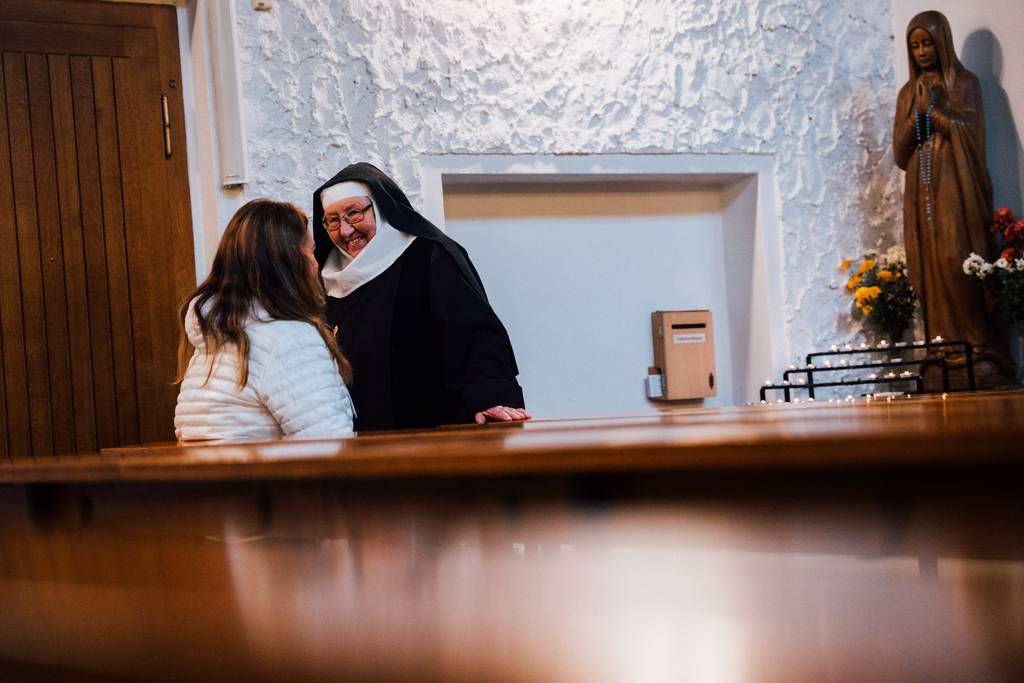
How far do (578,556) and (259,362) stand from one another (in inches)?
75.2

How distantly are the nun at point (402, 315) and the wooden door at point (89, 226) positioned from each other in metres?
1.42

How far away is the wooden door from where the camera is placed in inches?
182

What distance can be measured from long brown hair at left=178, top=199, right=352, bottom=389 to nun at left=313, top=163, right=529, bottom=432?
79 cm

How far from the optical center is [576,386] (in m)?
5.86

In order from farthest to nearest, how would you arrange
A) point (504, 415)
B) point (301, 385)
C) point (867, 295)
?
point (867, 295), point (504, 415), point (301, 385)

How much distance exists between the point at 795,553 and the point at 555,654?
0.17 metres

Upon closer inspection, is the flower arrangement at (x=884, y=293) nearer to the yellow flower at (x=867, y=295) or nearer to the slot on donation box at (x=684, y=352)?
the yellow flower at (x=867, y=295)

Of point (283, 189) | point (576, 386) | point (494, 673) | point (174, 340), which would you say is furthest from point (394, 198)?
point (494, 673)

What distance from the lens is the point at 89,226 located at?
15.6 ft

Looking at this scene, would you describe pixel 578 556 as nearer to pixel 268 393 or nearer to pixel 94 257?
pixel 268 393

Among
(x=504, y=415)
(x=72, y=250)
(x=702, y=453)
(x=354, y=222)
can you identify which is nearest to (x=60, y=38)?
(x=72, y=250)

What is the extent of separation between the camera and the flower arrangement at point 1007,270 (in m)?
5.20

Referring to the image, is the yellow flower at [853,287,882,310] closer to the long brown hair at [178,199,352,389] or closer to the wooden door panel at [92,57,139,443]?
the wooden door panel at [92,57,139,443]

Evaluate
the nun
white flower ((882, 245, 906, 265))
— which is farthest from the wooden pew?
white flower ((882, 245, 906, 265))
